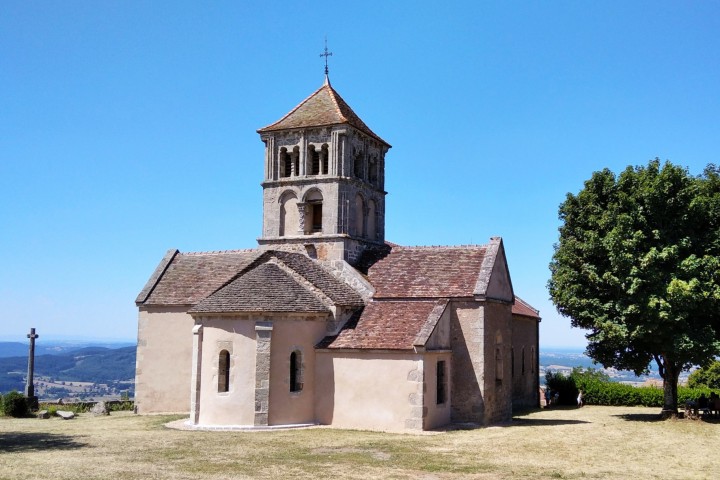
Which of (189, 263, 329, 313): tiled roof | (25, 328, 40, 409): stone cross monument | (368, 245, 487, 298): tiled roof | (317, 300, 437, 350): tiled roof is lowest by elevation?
(25, 328, 40, 409): stone cross monument

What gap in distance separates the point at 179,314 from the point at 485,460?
2033 centimetres

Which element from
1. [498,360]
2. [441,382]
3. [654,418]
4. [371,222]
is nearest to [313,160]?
[371,222]

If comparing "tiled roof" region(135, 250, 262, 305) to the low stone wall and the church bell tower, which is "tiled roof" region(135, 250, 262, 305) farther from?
the low stone wall

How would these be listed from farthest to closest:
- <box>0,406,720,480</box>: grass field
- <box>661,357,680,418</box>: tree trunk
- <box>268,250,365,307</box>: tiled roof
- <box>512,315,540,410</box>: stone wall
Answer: <box>512,315,540,410</box>: stone wall, <box>661,357,680,418</box>: tree trunk, <box>268,250,365,307</box>: tiled roof, <box>0,406,720,480</box>: grass field

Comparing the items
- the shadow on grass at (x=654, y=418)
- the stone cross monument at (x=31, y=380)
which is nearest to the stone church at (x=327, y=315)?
the stone cross monument at (x=31, y=380)

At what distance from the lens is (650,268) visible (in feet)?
99.9

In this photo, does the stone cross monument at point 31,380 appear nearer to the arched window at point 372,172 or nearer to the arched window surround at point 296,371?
the arched window surround at point 296,371

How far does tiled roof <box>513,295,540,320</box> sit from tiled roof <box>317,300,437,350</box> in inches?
491

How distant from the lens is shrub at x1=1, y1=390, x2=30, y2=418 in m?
34.9

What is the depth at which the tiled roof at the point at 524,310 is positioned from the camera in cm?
4367

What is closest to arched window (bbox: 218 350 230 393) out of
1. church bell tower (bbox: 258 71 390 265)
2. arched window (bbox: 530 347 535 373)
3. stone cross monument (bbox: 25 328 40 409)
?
church bell tower (bbox: 258 71 390 265)

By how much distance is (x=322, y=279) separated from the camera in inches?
1305

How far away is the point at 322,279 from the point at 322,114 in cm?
928

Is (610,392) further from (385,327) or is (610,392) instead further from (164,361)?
(164,361)
